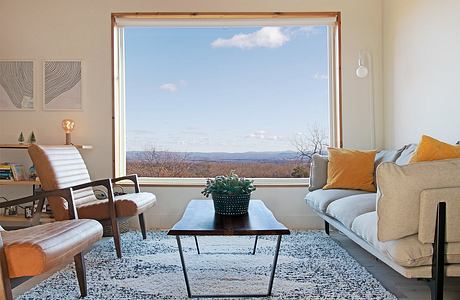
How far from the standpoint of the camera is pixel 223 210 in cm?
288

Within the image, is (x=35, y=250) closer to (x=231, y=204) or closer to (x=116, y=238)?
(x=231, y=204)

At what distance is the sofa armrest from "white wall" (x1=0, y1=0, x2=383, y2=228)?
265 cm

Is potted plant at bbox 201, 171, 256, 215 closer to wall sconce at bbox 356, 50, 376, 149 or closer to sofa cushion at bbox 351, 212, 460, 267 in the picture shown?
sofa cushion at bbox 351, 212, 460, 267

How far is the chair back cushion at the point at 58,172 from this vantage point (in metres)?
3.27

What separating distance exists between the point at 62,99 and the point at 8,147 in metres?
0.75

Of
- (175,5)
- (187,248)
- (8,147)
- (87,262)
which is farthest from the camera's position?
(175,5)

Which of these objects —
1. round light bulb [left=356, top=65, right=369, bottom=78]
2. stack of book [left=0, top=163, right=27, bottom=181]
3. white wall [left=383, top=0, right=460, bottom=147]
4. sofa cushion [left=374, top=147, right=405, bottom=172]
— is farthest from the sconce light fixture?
stack of book [left=0, top=163, right=27, bottom=181]

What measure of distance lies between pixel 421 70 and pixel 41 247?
10.9ft

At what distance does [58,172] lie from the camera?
343 centimetres

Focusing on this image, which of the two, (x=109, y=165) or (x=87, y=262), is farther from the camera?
(x=109, y=165)

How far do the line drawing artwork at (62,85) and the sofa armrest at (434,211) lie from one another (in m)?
3.76

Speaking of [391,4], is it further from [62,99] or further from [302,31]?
[62,99]

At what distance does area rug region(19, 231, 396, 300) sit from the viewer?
246cm

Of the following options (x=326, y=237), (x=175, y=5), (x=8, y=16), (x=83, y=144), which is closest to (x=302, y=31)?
(x=175, y=5)
